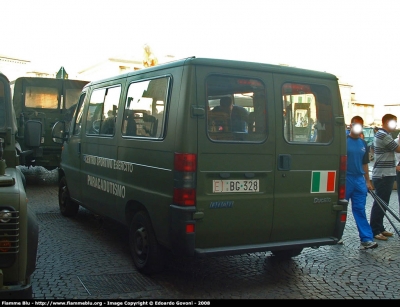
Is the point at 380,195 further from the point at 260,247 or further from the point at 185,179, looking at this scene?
the point at 185,179

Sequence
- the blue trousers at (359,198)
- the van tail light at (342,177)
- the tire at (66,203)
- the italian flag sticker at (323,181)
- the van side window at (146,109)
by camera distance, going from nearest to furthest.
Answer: the van side window at (146,109) → the italian flag sticker at (323,181) → the van tail light at (342,177) → the blue trousers at (359,198) → the tire at (66,203)

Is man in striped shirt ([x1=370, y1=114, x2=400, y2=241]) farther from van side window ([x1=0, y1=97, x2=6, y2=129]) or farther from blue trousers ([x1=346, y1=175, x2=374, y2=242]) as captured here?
van side window ([x1=0, y1=97, x2=6, y2=129])

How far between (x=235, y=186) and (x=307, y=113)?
1188 mm

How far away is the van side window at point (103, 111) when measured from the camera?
20.4 ft

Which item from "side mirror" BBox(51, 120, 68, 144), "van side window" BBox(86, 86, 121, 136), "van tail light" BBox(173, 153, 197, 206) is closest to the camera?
"van tail light" BBox(173, 153, 197, 206)

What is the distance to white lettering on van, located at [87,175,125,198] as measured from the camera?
230 inches

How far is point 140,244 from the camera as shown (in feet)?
17.7

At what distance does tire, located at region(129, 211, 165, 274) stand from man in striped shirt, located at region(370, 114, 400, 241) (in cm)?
375

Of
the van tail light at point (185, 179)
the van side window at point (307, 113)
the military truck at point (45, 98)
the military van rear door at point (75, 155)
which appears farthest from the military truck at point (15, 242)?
the military truck at point (45, 98)


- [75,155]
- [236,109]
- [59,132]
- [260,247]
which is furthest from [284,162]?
[59,132]

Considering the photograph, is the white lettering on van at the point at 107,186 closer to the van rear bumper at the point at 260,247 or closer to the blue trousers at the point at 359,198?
the van rear bumper at the point at 260,247

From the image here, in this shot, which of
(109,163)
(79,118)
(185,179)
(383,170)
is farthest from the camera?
(79,118)

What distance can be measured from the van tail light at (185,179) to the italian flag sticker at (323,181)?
139cm

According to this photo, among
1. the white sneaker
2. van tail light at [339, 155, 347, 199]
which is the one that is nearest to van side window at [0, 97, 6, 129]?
van tail light at [339, 155, 347, 199]
